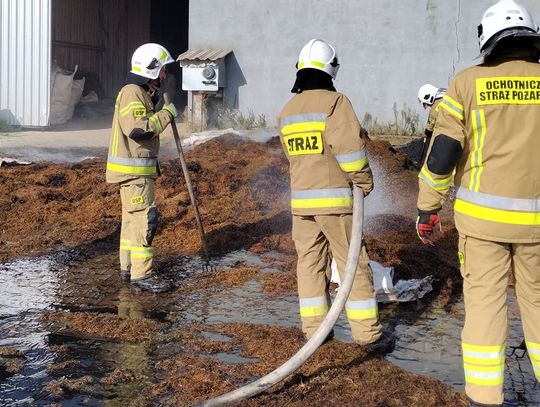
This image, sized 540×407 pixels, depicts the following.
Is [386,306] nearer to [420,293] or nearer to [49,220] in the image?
[420,293]

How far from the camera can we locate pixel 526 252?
12.2ft

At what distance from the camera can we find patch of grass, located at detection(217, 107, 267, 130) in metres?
17.1

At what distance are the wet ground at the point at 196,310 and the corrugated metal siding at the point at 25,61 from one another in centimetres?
798

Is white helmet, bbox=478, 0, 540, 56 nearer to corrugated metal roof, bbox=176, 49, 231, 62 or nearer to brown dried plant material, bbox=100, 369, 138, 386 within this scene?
brown dried plant material, bbox=100, 369, 138, 386

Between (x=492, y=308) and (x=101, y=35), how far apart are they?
21989 mm

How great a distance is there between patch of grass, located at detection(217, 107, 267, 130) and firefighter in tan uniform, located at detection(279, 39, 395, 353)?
12.2 meters

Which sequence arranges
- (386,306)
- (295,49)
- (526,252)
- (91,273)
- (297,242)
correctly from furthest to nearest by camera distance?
(295,49) → (91,273) → (386,306) → (297,242) → (526,252)

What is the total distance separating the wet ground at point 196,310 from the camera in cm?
424

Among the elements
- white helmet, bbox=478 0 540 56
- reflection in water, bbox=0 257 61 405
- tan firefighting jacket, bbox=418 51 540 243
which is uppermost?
white helmet, bbox=478 0 540 56

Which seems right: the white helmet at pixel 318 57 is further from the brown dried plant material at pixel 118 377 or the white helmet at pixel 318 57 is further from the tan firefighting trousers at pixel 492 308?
the brown dried plant material at pixel 118 377

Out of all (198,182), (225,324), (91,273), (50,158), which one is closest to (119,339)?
(225,324)

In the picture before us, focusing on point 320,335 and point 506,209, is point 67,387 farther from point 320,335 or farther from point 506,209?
point 506,209

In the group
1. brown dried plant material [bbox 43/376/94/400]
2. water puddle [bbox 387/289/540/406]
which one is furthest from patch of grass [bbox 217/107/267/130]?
brown dried plant material [bbox 43/376/94/400]

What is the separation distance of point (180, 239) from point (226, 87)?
9.99m
